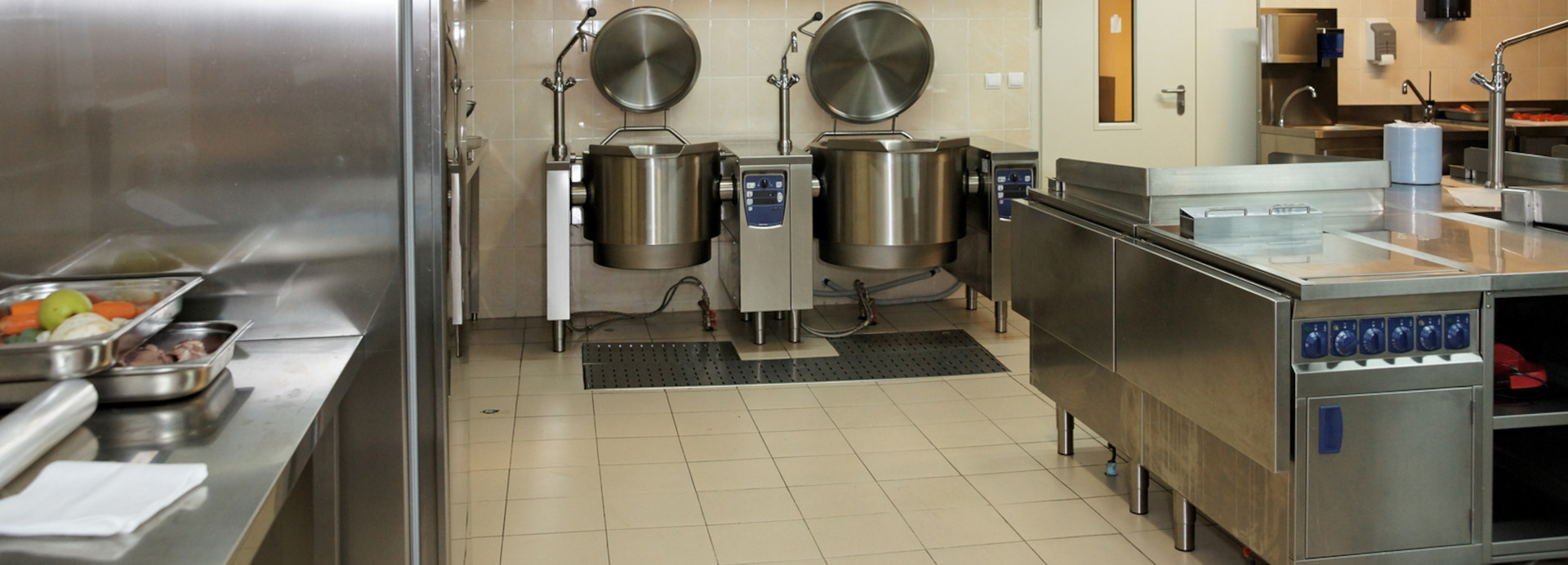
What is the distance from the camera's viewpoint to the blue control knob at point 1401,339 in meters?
2.26

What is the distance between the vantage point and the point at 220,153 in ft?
5.73

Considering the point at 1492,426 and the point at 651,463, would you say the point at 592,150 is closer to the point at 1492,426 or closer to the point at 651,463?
the point at 651,463

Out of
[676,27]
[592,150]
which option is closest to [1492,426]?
[592,150]

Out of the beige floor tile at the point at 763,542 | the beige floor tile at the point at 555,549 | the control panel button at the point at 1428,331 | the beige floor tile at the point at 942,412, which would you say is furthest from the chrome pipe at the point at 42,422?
the beige floor tile at the point at 942,412

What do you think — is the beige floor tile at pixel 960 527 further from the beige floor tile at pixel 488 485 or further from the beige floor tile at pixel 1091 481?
the beige floor tile at pixel 488 485

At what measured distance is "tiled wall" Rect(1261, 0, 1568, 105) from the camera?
6602 mm

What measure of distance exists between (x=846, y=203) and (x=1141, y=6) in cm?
214

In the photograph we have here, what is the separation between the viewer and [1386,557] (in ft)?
7.64

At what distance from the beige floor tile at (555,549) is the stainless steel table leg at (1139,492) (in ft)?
4.43

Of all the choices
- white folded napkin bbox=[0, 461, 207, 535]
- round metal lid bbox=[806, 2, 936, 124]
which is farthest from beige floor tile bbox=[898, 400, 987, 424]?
white folded napkin bbox=[0, 461, 207, 535]

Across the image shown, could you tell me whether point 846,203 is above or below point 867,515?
above

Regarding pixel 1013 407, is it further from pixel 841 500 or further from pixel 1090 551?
pixel 1090 551

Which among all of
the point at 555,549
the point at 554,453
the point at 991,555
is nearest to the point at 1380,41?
the point at 991,555

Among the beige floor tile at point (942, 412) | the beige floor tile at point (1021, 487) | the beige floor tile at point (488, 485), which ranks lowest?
the beige floor tile at point (1021, 487)
